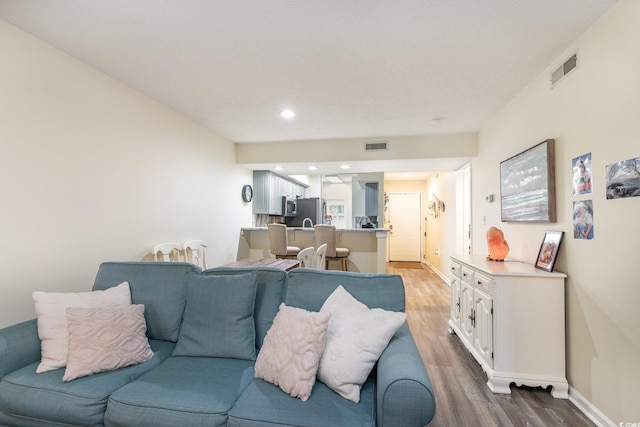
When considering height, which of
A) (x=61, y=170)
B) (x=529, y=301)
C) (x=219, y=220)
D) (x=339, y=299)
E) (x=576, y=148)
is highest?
(x=576, y=148)

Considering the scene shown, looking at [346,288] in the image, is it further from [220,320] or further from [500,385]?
[500,385]

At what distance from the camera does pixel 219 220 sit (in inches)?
169

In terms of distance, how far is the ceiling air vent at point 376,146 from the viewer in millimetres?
4286

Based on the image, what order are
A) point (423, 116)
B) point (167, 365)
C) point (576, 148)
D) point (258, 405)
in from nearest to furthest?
point (258, 405), point (167, 365), point (576, 148), point (423, 116)

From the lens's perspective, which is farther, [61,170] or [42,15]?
[61,170]

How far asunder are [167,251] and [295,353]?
2.32m

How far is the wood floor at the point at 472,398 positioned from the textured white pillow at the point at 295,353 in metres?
1.06

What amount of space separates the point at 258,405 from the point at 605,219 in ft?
7.26

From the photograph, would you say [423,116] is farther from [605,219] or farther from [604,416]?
[604,416]

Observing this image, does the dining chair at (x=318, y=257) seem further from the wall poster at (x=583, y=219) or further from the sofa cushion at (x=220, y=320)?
the wall poster at (x=583, y=219)

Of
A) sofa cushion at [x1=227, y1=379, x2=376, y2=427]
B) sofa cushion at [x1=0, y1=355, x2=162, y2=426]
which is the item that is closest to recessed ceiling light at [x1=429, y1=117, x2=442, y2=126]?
sofa cushion at [x1=227, y1=379, x2=376, y2=427]

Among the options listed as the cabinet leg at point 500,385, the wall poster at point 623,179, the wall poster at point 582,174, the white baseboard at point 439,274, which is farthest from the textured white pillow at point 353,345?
the white baseboard at point 439,274

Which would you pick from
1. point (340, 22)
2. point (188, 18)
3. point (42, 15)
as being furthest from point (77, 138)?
point (340, 22)

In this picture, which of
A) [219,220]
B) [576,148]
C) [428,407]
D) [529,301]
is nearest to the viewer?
[428,407]
